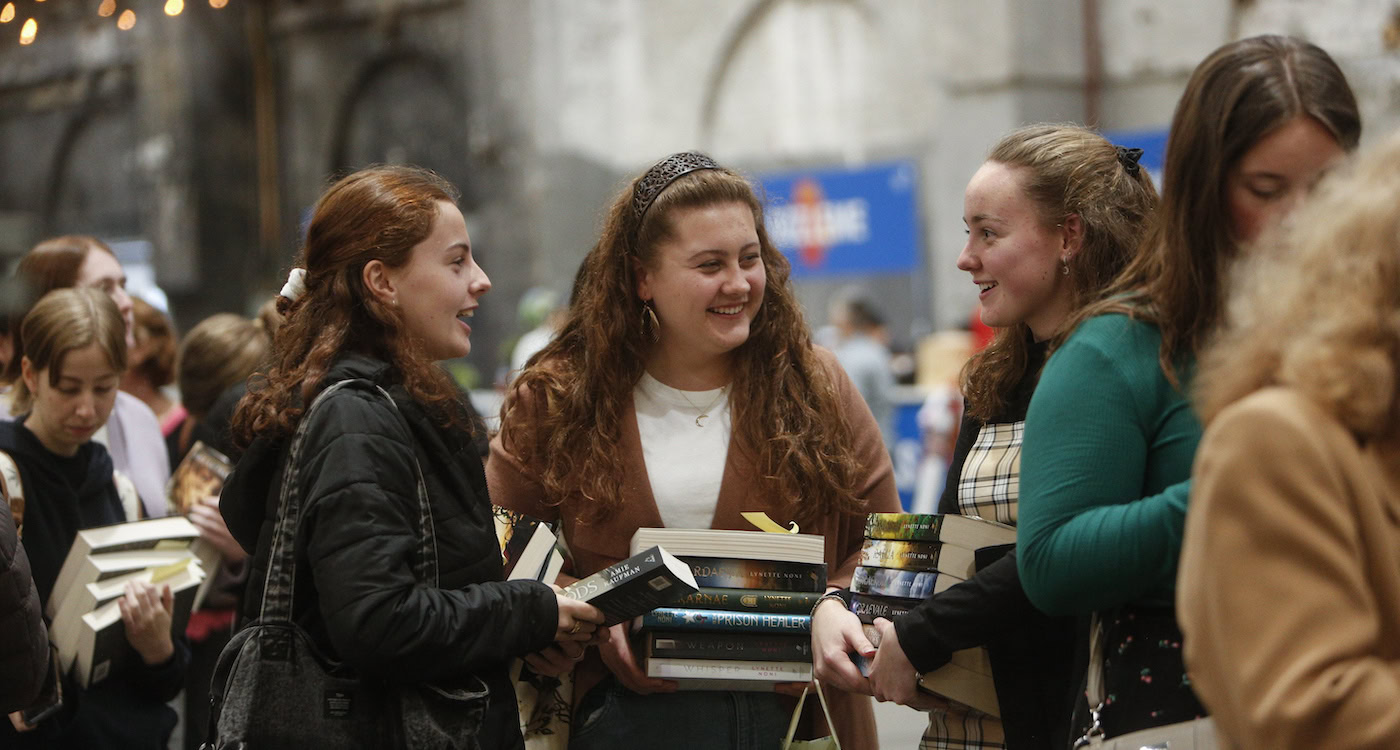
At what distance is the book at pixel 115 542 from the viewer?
3.34 meters

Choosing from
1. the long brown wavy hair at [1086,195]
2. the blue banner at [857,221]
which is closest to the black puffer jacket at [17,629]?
the long brown wavy hair at [1086,195]

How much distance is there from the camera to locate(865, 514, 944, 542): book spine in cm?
248

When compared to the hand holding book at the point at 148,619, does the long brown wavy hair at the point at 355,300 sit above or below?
above

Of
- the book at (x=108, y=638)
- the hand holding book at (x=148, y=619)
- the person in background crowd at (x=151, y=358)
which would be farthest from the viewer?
the person in background crowd at (x=151, y=358)

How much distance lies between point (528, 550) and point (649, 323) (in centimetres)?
62

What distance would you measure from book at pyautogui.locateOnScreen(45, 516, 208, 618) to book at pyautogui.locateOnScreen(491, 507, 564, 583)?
3.78ft

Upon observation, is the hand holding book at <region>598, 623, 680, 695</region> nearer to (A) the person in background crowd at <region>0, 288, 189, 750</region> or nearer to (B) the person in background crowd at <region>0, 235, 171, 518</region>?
(A) the person in background crowd at <region>0, 288, 189, 750</region>

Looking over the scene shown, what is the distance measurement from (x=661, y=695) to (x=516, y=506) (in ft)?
1.72

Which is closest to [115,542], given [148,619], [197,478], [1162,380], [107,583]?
[107,583]

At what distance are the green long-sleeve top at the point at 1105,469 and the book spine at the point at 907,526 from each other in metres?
0.53

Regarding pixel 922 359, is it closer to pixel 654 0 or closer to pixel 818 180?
pixel 818 180

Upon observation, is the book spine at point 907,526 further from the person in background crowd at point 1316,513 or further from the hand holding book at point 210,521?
the hand holding book at point 210,521

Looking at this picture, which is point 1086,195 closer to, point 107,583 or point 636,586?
point 636,586

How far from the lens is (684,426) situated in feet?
9.87
